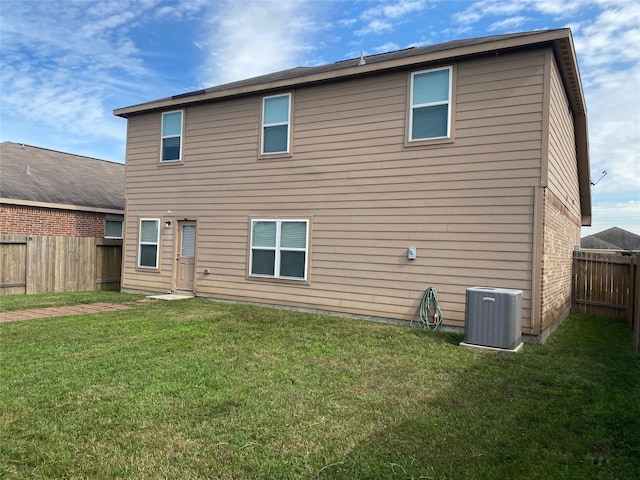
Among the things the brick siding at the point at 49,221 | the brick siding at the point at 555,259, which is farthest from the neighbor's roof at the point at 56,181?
the brick siding at the point at 555,259

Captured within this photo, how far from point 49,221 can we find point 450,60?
44.9 feet

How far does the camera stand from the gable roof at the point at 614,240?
27219mm

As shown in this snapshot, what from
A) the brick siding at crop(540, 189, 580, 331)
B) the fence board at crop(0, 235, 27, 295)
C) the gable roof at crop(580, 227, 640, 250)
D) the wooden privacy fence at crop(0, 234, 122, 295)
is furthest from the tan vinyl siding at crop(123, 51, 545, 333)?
the gable roof at crop(580, 227, 640, 250)

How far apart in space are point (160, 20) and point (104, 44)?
261 cm

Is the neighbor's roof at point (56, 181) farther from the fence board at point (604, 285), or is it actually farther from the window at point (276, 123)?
the fence board at point (604, 285)

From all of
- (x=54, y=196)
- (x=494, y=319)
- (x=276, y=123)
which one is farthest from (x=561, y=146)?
(x=54, y=196)

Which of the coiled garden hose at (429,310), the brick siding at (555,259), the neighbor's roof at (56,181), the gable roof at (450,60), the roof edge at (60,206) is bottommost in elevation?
the coiled garden hose at (429,310)

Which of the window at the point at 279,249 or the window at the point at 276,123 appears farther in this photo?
the window at the point at 276,123

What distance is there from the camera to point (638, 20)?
7891mm

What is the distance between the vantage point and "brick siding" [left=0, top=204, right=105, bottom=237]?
13.2 metres

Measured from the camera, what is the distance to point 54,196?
14.8 meters

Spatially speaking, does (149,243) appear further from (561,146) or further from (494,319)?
(561,146)

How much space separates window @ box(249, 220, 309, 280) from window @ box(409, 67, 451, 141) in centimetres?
318

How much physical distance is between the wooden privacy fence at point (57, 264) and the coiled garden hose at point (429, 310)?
34.8ft
